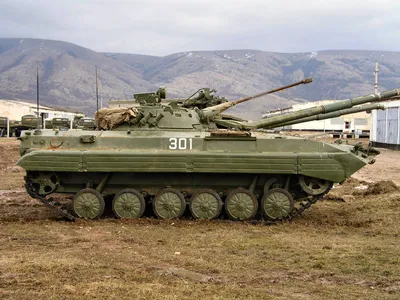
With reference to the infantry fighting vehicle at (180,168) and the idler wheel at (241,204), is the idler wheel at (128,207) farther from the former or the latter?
the idler wheel at (241,204)

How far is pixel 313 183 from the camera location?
608 inches

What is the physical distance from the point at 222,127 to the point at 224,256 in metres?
6.27

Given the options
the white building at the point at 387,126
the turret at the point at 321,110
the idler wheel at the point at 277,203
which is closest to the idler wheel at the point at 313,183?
the idler wheel at the point at 277,203

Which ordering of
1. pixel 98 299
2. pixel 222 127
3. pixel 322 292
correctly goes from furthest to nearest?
pixel 222 127, pixel 322 292, pixel 98 299

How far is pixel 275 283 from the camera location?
9391 mm

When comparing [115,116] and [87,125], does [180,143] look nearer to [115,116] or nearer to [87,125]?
[115,116]

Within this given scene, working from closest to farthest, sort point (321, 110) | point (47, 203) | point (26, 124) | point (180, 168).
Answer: point (180, 168) → point (47, 203) → point (321, 110) → point (26, 124)

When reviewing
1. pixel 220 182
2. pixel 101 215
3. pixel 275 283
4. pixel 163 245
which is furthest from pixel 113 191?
pixel 275 283

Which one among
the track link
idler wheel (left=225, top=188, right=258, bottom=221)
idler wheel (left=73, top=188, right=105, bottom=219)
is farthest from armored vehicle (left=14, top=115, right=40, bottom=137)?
idler wheel (left=225, top=188, right=258, bottom=221)

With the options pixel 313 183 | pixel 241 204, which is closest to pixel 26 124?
pixel 241 204

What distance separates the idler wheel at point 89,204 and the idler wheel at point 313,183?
16.1ft

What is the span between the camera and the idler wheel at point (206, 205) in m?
15.2

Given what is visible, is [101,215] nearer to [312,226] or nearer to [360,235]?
[312,226]

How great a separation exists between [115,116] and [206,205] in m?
3.32
